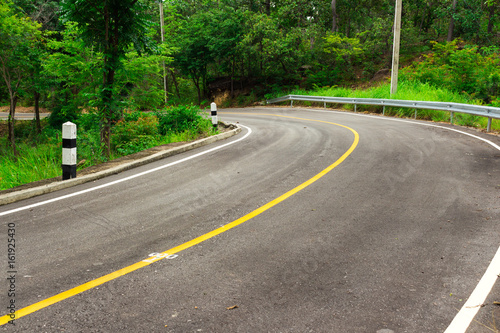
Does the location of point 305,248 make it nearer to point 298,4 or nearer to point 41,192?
point 41,192

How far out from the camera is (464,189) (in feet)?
21.6

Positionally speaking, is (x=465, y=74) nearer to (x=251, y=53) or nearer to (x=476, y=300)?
(x=251, y=53)

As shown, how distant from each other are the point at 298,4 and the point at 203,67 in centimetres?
1065

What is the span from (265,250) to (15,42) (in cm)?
2117

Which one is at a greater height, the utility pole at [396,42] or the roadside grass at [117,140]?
the utility pole at [396,42]

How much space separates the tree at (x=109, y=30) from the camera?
10.0 m

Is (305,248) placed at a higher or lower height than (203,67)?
lower

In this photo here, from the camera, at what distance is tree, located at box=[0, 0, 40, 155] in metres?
19.3

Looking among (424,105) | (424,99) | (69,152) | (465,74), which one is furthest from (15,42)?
(465,74)

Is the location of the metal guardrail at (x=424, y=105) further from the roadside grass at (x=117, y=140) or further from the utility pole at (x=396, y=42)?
the roadside grass at (x=117, y=140)

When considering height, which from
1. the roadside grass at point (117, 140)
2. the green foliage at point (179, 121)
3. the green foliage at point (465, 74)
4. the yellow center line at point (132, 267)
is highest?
the green foliage at point (465, 74)

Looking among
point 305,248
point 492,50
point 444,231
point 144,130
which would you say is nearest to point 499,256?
point 444,231

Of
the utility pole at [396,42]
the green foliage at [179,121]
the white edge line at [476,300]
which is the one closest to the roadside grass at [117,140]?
the green foliage at [179,121]

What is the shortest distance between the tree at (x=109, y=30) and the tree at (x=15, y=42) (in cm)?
1193
